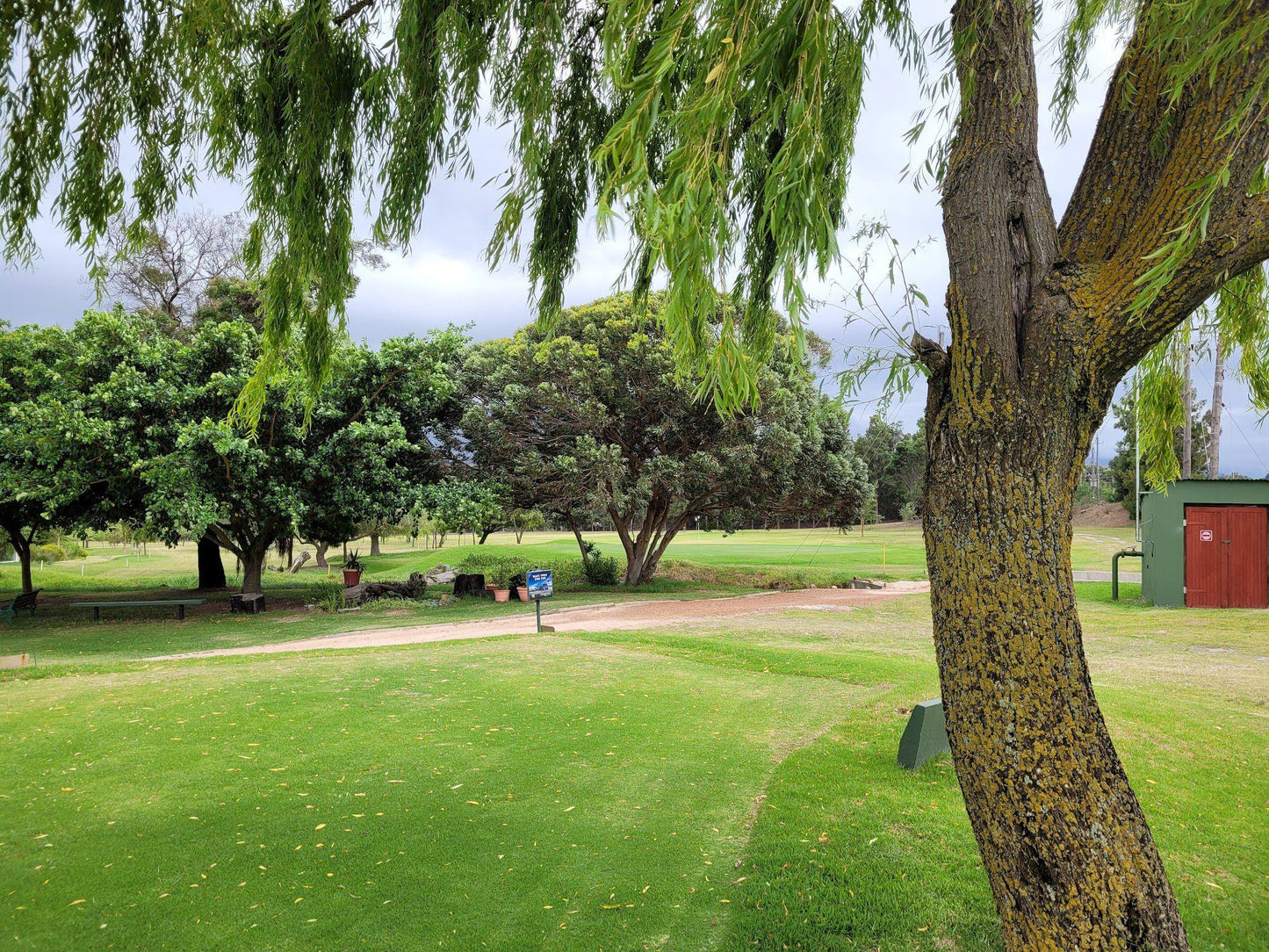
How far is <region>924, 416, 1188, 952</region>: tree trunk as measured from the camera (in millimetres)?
2764

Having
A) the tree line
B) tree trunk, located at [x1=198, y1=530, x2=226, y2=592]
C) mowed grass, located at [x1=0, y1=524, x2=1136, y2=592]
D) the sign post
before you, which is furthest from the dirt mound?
tree trunk, located at [x1=198, y1=530, x2=226, y2=592]

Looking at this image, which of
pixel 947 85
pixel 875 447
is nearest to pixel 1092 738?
pixel 947 85

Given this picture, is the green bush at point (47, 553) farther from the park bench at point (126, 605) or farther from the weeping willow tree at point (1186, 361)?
the weeping willow tree at point (1186, 361)

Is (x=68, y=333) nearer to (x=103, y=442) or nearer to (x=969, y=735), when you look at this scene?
(x=103, y=442)

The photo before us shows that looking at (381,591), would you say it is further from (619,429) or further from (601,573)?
(619,429)

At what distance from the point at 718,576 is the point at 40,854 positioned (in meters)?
24.3

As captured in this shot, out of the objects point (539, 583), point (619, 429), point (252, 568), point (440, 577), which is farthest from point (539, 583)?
point (440, 577)

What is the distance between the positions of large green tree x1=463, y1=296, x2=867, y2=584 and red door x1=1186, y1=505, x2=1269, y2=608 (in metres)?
8.84

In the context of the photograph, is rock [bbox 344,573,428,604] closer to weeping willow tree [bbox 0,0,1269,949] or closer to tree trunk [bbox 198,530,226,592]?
tree trunk [bbox 198,530,226,592]

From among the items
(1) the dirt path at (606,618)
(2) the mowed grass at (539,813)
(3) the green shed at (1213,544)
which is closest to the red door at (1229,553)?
(3) the green shed at (1213,544)

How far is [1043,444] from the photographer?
112 inches

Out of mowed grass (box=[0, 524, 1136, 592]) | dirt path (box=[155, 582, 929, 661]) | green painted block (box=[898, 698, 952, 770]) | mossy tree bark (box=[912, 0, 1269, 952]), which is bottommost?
mowed grass (box=[0, 524, 1136, 592])

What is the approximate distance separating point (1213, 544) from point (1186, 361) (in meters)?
16.6

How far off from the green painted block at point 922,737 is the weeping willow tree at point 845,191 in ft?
10.0
